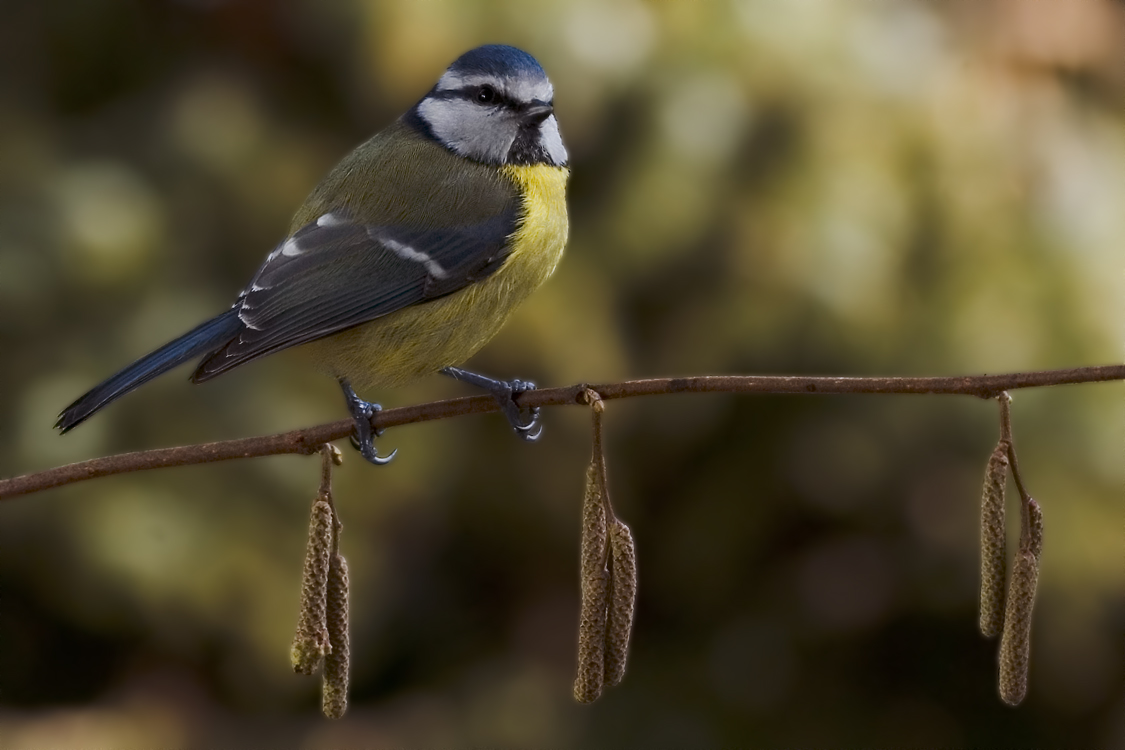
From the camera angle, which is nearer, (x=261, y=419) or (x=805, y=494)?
(x=261, y=419)

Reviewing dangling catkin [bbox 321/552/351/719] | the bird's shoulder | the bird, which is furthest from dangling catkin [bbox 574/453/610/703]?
the bird's shoulder

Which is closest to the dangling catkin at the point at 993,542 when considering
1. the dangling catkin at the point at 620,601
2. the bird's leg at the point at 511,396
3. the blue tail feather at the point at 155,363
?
the dangling catkin at the point at 620,601

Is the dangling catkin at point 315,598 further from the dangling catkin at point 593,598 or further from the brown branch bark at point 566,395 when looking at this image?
the dangling catkin at point 593,598

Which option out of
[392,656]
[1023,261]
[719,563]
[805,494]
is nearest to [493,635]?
[392,656]

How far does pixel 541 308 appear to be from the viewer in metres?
2.33

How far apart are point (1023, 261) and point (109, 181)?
189 centimetres

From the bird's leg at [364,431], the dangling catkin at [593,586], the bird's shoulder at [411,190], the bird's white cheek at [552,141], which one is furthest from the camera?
the bird's white cheek at [552,141]

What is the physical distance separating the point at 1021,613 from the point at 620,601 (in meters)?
0.35

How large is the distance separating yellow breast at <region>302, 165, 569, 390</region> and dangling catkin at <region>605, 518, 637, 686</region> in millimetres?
718

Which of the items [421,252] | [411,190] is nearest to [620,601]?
[421,252]

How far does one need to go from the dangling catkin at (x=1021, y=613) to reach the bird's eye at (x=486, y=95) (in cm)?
121

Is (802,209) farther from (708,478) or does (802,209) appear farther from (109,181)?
(109,181)

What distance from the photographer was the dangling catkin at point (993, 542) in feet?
3.28

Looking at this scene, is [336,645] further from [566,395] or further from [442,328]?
[442,328]
